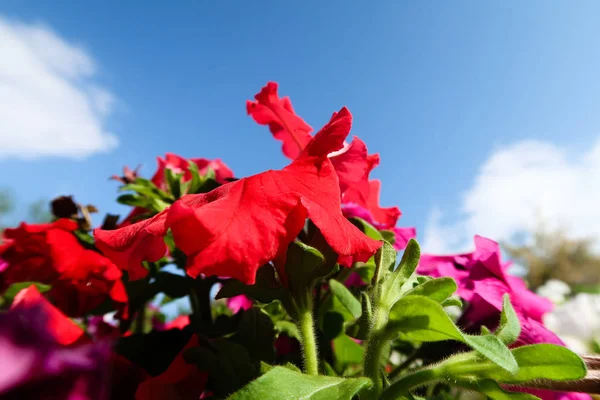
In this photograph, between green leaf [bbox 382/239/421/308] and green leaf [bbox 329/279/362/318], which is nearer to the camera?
green leaf [bbox 382/239/421/308]

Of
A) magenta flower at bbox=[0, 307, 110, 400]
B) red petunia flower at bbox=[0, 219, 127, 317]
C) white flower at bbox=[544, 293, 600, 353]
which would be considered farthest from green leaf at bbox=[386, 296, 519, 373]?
white flower at bbox=[544, 293, 600, 353]

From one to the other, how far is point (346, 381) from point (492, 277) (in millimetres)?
277

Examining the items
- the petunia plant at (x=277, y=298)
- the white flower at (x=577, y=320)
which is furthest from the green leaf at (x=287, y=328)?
the white flower at (x=577, y=320)

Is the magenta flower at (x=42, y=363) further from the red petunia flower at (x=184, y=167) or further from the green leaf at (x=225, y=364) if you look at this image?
the red petunia flower at (x=184, y=167)

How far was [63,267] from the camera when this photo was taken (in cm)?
58

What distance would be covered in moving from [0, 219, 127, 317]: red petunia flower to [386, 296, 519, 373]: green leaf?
0.36 meters

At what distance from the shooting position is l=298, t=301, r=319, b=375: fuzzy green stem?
409 mm

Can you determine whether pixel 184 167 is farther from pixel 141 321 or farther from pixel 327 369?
pixel 327 369

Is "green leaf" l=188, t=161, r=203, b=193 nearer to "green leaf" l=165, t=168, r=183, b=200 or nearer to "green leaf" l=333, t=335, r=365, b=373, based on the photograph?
"green leaf" l=165, t=168, r=183, b=200

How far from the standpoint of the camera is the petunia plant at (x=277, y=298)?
31cm

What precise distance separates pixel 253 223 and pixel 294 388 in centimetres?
12

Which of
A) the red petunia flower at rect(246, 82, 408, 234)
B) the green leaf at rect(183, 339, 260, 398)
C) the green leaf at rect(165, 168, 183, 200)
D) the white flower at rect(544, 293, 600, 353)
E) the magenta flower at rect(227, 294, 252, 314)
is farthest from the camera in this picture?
the white flower at rect(544, 293, 600, 353)

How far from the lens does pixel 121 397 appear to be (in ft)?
1.48

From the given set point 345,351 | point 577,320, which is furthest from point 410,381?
point 577,320
